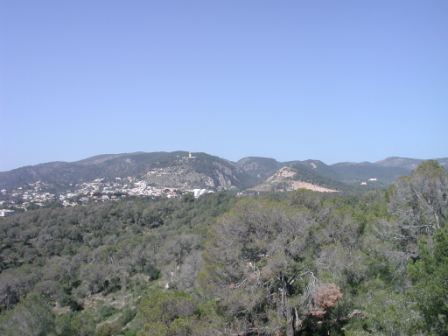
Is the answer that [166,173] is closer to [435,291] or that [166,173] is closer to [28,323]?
[28,323]

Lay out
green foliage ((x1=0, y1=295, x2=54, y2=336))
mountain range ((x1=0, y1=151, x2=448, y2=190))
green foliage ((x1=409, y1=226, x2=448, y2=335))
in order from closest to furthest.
→ green foliage ((x1=409, y1=226, x2=448, y2=335)), green foliage ((x1=0, y1=295, x2=54, y2=336)), mountain range ((x1=0, y1=151, x2=448, y2=190))

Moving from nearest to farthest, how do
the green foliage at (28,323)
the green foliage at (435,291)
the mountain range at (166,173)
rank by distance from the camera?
the green foliage at (435,291) < the green foliage at (28,323) < the mountain range at (166,173)

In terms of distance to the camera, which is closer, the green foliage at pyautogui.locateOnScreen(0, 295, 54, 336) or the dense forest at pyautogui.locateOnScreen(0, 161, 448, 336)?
the dense forest at pyautogui.locateOnScreen(0, 161, 448, 336)

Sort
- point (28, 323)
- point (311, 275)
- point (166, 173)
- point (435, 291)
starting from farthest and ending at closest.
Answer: point (166, 173)
point (28, 323)
point (311, 275)
point (435, 291)

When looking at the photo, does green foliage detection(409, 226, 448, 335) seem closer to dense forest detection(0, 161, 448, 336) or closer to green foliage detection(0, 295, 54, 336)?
dense forest detection(0, 161, 448, 336)

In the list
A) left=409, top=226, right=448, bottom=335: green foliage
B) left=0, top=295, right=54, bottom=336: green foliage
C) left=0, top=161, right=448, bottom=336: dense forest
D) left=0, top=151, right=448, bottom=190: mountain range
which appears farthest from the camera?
left=0, top=151, right=448, bottom=190: mountain range

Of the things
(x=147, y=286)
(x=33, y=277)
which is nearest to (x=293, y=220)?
(x=147, y=286)

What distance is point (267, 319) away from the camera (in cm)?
1347

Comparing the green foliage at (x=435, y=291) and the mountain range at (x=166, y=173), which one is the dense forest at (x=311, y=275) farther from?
the mountain range at (x=166, y=173)

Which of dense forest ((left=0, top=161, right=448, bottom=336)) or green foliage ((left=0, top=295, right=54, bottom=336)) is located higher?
dense forest ((left=0, top=161, right=448, bottom=336))

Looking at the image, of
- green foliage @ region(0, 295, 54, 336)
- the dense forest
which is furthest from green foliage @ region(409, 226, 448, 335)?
green foliage @ region(0, 295, 54, 336)

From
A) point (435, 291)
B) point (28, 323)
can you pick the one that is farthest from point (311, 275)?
point (28, 323)

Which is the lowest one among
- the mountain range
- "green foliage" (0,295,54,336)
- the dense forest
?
"green foliage" (0,295,54,336)

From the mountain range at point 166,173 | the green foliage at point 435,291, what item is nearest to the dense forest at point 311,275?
the green foliage at point 435,291
